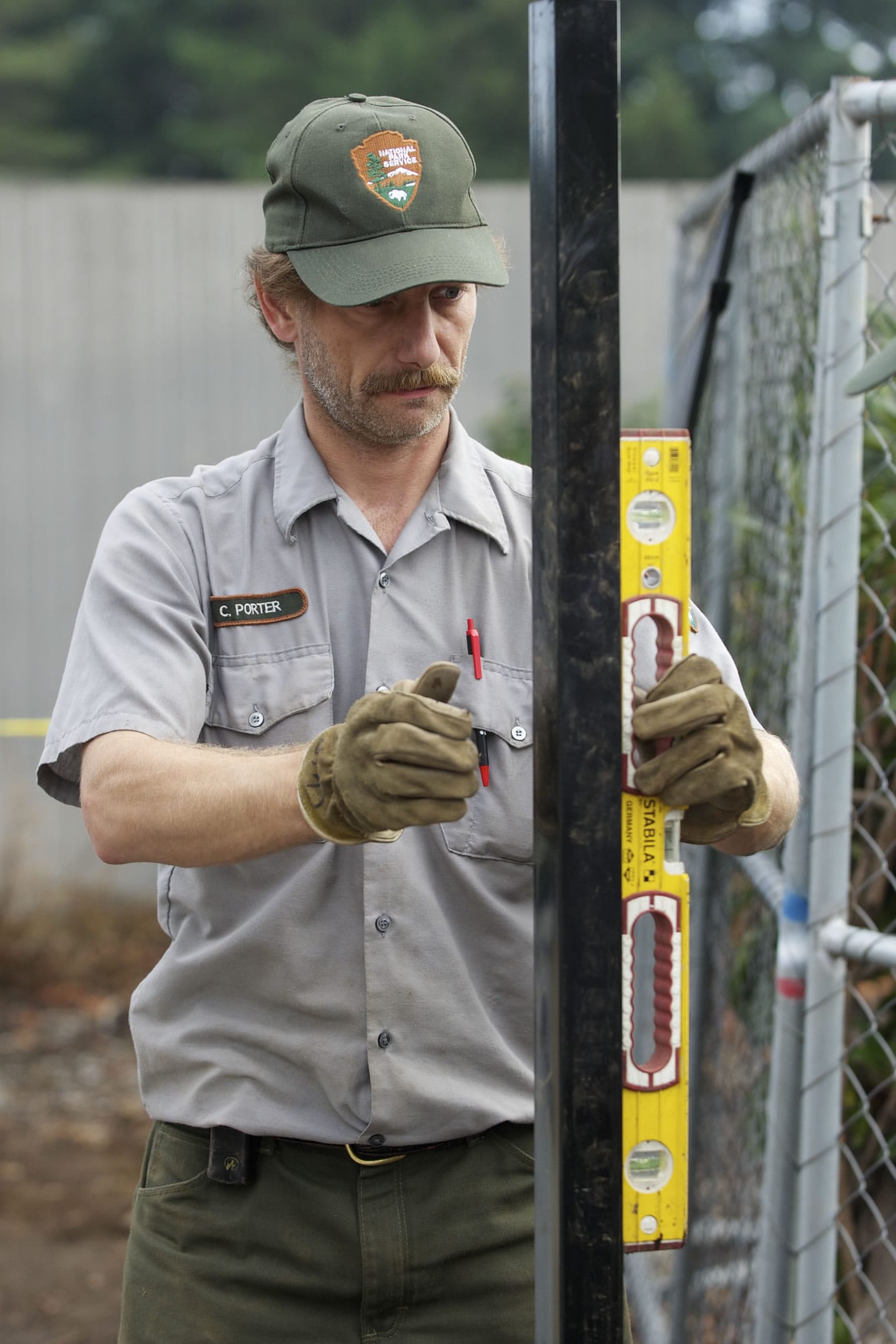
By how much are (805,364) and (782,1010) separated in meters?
1.15

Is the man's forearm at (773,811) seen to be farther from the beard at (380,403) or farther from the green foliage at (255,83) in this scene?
the green foliage at (255,83)

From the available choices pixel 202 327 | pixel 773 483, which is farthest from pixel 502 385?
pixel 773 483

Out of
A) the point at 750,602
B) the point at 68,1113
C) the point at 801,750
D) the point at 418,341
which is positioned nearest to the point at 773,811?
the point at 801,750

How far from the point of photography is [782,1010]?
2367mm

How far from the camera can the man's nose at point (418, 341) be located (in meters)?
1.92

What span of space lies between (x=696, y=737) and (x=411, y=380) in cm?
78

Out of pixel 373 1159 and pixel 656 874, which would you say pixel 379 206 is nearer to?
pixel 656 874

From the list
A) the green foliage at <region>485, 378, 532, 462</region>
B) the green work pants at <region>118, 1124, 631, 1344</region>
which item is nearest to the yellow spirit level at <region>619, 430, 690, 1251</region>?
the green work pants at <region>118, 1124, 631, 1344</region>

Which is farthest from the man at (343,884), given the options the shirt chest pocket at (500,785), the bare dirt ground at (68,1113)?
the bare dirt ground at (68,1113)

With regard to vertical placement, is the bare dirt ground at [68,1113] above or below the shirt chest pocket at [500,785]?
below

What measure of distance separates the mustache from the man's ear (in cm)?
26

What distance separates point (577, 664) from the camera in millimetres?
1280

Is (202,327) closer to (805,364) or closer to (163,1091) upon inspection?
(805,364)

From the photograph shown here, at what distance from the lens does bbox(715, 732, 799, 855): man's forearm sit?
1.75 meters
